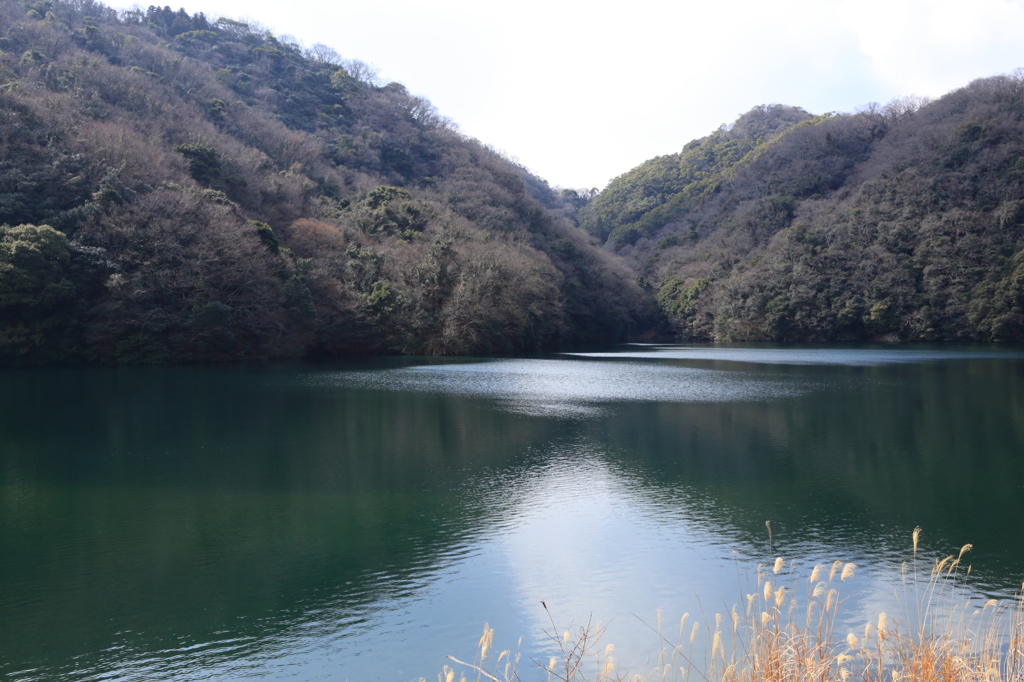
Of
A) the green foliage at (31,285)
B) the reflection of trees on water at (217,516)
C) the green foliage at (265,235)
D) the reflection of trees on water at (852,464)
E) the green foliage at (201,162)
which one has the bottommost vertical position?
the reflection of trees on water at (852,464)

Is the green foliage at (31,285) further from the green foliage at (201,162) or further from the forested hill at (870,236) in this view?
the forested hill at (870,236)

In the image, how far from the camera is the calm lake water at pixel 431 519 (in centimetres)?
594

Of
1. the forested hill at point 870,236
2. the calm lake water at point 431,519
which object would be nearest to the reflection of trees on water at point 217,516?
the calm lake water at point 431,519

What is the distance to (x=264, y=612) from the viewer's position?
634 cm

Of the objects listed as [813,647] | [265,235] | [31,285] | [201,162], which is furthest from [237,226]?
[813,647]

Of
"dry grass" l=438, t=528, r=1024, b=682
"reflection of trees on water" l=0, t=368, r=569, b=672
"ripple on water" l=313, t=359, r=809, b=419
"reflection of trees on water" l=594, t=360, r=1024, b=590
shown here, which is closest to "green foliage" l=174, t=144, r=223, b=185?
"ripple on water" l=313, t=359, r=809, b=419

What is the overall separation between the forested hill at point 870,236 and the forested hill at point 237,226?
503 inches

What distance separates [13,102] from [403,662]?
46.3 meters

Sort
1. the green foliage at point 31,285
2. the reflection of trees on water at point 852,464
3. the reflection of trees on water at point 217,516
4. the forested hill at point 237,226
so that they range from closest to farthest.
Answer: the reflection of trees on water at point 217,516 → the reflection of trees on water at point 852,464 → the green foliage at point 31,285 → the forested hill at point 237,226

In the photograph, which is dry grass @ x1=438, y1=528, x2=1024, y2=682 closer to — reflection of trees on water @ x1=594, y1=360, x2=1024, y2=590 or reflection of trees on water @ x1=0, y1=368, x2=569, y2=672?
reflection of trees on water @ x1=594, y1=360, x2=1024, y2=590

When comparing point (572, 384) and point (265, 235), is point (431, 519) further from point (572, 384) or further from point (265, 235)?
point (265, 235)

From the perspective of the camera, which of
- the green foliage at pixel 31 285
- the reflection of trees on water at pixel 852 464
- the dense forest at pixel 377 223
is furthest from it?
the dense forest at pixel 377 223

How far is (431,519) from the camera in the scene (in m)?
9.20

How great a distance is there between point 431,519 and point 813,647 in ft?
17.5
